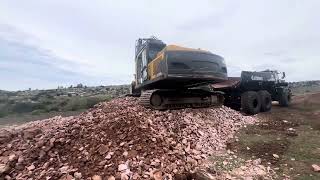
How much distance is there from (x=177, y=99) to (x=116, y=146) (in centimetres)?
398

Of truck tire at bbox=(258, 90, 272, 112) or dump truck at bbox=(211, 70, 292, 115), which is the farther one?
truck tire at bbox=(258, 90, 272, 112)

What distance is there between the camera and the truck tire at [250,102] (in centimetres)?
1777

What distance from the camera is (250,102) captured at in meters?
17.8

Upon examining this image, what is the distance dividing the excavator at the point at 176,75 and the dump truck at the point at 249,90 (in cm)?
378

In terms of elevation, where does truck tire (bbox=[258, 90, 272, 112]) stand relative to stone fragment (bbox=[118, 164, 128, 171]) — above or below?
above

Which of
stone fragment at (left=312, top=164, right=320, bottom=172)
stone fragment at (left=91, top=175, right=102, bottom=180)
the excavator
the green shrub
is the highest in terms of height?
the excavator

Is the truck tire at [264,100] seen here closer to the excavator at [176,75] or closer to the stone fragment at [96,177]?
the excavator at [176,75]

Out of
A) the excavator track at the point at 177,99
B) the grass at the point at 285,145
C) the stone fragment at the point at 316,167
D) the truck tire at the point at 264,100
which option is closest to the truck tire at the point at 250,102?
the truck tire at the point at 264,100

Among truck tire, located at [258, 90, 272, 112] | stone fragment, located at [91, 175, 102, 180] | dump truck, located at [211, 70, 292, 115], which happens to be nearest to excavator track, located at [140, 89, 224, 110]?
dump truck, located at [211, 70, 292, 115]

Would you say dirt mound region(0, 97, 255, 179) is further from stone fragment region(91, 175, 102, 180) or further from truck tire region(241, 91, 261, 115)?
truck tire region(241, 91, 261, 115)

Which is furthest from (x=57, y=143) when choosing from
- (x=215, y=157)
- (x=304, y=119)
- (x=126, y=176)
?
(x=304, y=119)

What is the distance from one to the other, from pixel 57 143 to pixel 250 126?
7067 mm

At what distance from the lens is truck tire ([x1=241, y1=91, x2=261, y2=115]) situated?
17.8 metres

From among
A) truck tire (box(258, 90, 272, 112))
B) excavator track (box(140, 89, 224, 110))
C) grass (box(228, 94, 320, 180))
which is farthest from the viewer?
truck tire (box(258, 90, 272, 112))
